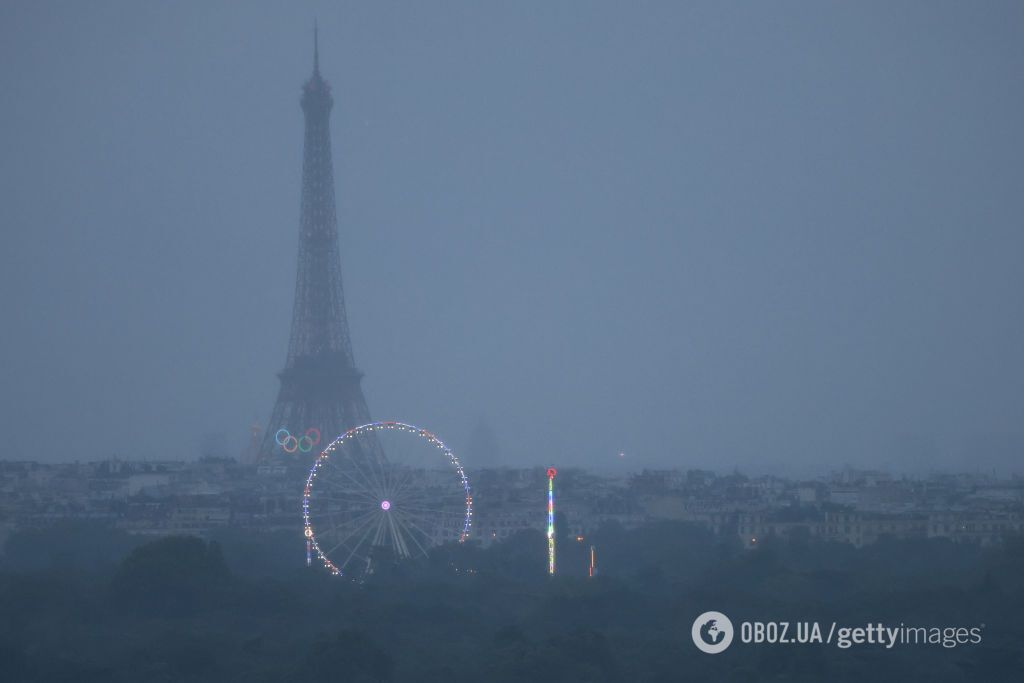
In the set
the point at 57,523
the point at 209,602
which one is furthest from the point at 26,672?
the point at 57,523

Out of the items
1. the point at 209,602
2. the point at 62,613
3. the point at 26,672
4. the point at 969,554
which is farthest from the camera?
the point at 969,554

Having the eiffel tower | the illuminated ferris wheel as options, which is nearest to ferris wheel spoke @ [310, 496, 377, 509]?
the illuminated ferris wheel

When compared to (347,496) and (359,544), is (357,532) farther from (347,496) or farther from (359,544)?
(347,496)

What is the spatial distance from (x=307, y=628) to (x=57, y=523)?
2452cm

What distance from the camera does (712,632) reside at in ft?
91.7

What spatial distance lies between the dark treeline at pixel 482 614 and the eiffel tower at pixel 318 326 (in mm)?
22096

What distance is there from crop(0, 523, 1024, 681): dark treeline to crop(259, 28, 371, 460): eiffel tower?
22.1 meters

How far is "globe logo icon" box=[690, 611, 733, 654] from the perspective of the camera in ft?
88.0

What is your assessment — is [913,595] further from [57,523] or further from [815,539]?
[57,523]

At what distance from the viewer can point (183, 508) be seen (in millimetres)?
54188

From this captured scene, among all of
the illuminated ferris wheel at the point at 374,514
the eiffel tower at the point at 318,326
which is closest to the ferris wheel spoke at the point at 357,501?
the illuminated ferris wheel at the point at 374,514

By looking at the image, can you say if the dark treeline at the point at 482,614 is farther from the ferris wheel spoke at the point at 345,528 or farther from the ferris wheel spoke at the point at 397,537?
the ferris wheel spoke at the point at 345,528

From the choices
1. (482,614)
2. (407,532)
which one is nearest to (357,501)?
(407,532)

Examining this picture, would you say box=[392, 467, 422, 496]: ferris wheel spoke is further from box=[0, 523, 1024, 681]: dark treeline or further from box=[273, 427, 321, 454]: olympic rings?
box=[273, 427, 321, 454]: olympic rings
